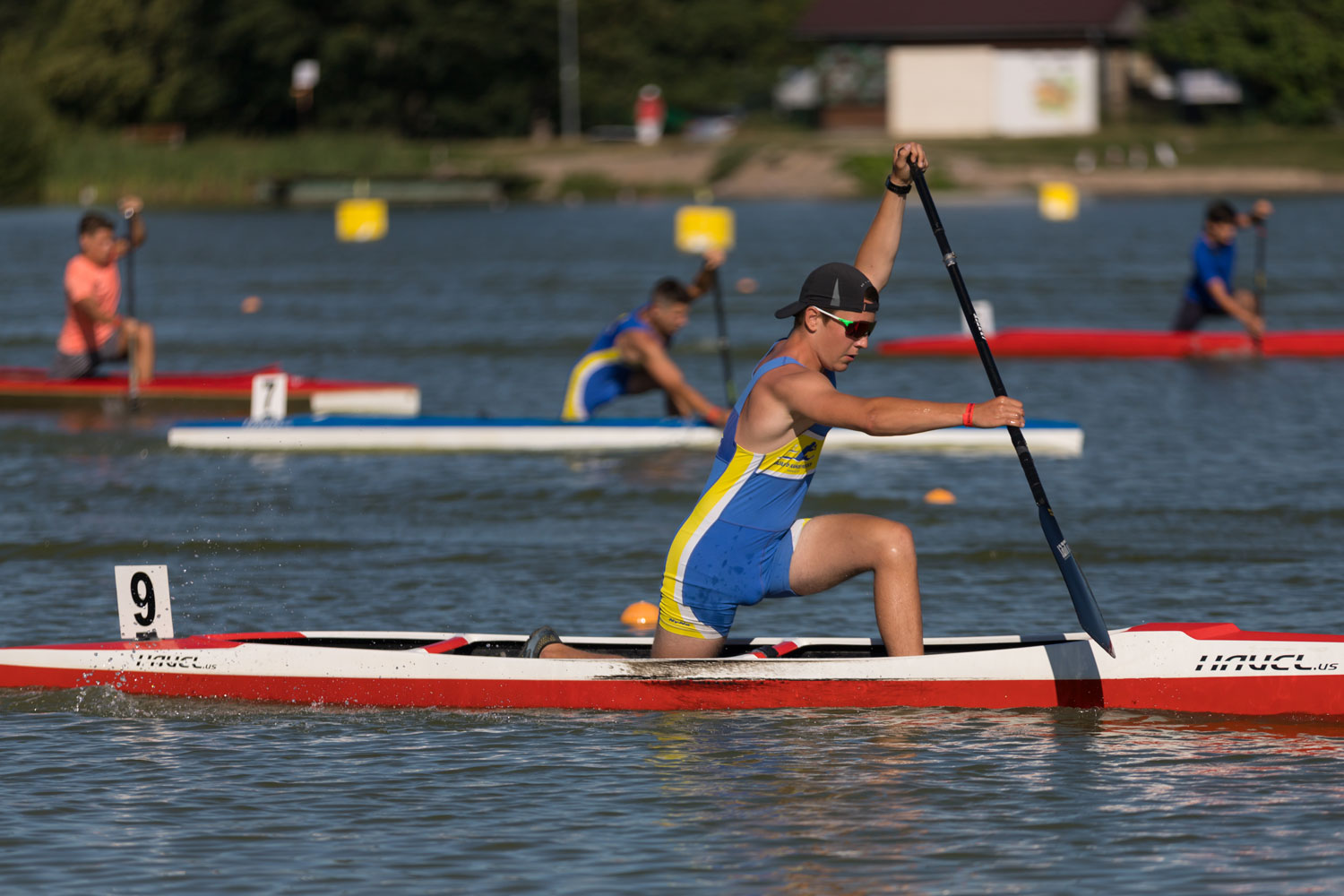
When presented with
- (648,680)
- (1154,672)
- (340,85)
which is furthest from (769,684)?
(340,85)

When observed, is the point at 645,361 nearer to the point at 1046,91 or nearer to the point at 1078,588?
the point at 1078,588

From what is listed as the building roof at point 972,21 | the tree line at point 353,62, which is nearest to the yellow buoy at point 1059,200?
the building roof at point 972,21

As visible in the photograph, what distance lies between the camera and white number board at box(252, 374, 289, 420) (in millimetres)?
16609

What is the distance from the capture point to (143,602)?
9.00m

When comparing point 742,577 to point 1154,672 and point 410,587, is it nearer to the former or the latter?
point 1154,672

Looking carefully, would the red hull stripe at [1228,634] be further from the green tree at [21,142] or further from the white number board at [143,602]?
the green tree at [21,142]

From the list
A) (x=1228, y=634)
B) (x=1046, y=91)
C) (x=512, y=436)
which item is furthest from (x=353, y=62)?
(x=1228, y=634)

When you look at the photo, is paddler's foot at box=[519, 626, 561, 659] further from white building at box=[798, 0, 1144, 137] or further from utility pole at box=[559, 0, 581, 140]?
utility pole at box=[559, 0, 581, 140]

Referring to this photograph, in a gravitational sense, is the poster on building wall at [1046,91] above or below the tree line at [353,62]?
below

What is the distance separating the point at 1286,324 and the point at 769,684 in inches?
785

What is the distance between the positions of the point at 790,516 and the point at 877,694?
34.1 inches

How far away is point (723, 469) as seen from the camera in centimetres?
813

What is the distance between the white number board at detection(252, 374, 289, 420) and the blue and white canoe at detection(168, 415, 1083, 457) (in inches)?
3.2

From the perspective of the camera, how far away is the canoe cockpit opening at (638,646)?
880 cm
